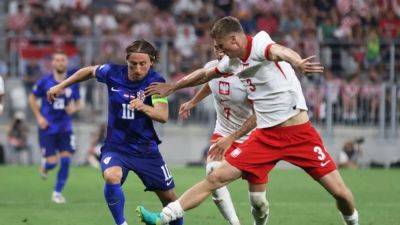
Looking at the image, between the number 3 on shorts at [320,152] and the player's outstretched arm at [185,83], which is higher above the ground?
the player's outstretched arm at [185,83]

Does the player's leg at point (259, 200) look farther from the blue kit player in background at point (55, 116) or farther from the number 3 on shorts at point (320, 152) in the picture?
the blue kit player in background at point (55, 116)

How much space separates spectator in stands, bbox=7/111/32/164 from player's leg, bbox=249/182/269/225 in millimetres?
16649

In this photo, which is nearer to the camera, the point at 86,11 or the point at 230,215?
the point at 230,215

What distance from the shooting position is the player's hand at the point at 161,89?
1085 centimetres

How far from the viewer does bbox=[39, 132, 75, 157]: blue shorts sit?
728 inches

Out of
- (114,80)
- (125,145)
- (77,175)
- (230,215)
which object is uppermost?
(114,80)

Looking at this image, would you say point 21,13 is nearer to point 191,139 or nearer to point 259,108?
point 191,139

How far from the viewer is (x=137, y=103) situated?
1076 cm

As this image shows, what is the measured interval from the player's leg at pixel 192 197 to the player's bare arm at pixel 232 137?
0.91 metres

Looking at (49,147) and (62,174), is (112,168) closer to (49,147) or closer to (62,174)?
(62,174)

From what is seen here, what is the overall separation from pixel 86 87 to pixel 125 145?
648 inches

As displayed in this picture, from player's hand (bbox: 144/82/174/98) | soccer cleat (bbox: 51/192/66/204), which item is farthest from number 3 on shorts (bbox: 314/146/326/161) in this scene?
soccer cleat (bbox: 51/192/66/204)

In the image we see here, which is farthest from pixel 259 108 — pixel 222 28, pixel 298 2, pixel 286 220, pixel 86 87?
pixel 298 2

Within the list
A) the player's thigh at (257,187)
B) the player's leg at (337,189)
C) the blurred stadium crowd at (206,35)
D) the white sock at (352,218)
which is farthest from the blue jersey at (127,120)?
the blurred stadium crowd at (206,35)
